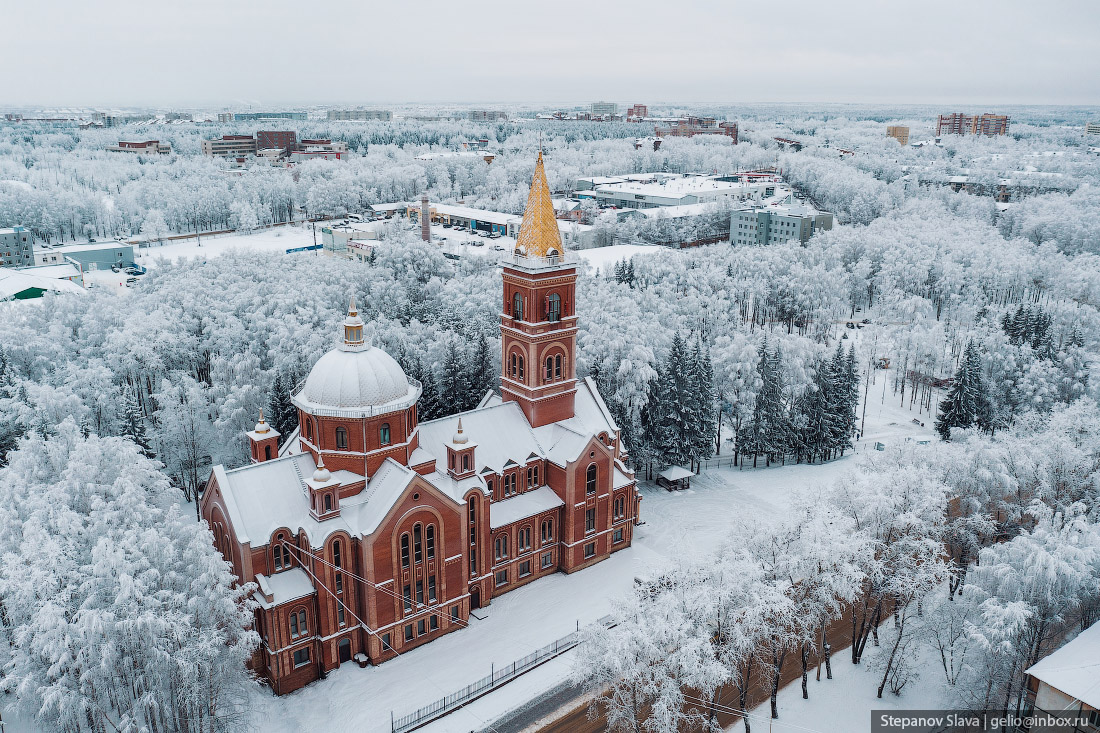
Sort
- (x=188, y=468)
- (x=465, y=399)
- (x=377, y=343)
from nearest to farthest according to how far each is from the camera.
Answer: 1. (x=188, y=468)
2. (x=465, y=399)
3. (x=377, y=343)

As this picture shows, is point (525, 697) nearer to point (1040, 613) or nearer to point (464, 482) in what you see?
point (464, 482)

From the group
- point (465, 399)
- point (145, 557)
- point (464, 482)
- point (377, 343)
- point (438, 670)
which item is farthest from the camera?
point (377, 343)

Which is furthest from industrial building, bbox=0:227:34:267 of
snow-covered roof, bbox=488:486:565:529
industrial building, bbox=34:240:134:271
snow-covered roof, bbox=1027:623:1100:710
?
snow-covered roof, bbox=1027:623:1100:710

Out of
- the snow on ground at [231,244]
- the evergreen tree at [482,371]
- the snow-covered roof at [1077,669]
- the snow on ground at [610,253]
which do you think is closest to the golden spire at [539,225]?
the evergreen tree at [482,371]

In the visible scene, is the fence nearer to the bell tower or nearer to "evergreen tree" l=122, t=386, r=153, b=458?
the bell tower

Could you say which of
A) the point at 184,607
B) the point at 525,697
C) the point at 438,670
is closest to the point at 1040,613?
the point at 525,697

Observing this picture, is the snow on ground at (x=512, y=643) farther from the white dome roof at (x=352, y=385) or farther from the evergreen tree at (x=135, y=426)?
the evergreen tree at (x=135, y=426)

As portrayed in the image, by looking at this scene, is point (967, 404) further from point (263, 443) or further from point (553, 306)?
point (263, 443)
